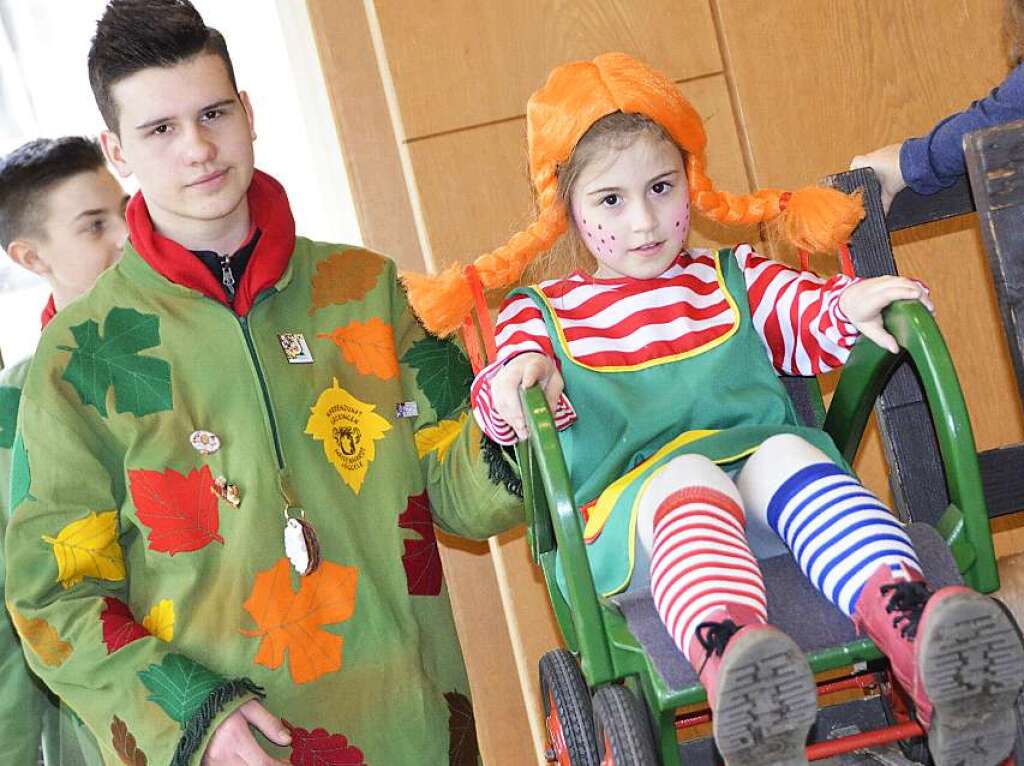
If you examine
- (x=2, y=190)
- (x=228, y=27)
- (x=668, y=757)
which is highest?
(x=228, y=27)

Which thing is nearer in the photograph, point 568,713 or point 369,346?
point 568,713

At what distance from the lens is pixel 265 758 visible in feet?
5.11

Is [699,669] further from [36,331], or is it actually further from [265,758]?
[36,331]

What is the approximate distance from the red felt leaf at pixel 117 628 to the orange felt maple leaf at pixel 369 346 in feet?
1.53

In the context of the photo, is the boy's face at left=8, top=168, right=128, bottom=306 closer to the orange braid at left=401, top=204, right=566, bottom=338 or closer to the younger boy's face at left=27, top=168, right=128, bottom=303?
the younger boy's face at left=27, top=168, right=128, bottom=303

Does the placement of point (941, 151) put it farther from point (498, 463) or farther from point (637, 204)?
point (498, 463)

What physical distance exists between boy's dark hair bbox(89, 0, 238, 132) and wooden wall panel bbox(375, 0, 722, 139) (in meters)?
0.63

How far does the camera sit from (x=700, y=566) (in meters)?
1.35

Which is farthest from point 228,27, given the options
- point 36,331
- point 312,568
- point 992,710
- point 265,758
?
point 992,710

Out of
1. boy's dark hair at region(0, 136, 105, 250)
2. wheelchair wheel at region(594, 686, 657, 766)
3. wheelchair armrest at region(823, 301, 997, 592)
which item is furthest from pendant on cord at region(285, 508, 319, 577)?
boy's dark hair at region(0, 136, 105, 250)

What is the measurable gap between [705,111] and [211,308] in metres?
1.16

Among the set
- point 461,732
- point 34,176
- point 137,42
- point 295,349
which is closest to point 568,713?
point 461,732

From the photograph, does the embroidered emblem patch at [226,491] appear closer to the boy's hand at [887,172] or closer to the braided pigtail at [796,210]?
the braided pigtail at [796,210]

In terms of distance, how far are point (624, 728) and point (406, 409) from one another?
1.99 ft
